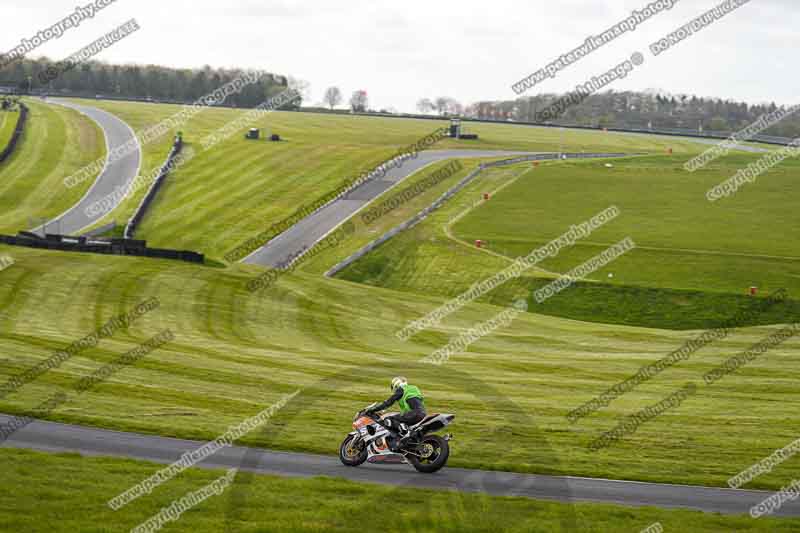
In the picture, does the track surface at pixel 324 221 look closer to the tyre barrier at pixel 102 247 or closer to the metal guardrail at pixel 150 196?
the tyre barrier at pixel 102 247

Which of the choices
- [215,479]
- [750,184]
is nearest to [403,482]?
[215,479]

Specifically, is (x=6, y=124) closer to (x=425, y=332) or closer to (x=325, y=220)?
(x=325, y=220)

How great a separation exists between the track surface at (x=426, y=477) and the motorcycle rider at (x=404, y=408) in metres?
0.95

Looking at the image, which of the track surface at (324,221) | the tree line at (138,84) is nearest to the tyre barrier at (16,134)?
the track surface at (324,221)

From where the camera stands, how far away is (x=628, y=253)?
57.8 metres

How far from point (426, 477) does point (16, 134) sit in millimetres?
93015

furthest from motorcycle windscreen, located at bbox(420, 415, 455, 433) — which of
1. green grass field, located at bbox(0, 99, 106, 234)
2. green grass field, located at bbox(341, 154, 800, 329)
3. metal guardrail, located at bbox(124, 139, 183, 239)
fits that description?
green grass field, located at bbox(0, 99, 106, 234)

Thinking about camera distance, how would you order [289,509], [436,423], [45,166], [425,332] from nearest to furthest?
[289,509], [436,423], [425,332], [45,166]

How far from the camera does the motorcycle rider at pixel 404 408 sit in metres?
18.1

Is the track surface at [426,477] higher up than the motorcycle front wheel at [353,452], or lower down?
lower down

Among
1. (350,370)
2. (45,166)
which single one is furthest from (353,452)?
(45,166)

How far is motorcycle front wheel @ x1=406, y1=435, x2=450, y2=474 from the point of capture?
59.8 feet

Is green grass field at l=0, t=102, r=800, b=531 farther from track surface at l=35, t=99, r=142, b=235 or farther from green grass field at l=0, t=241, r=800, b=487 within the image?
track surface at l=35, t=99, r=142, b=235

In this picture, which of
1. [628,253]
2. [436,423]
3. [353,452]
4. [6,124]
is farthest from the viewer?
[6,124]
